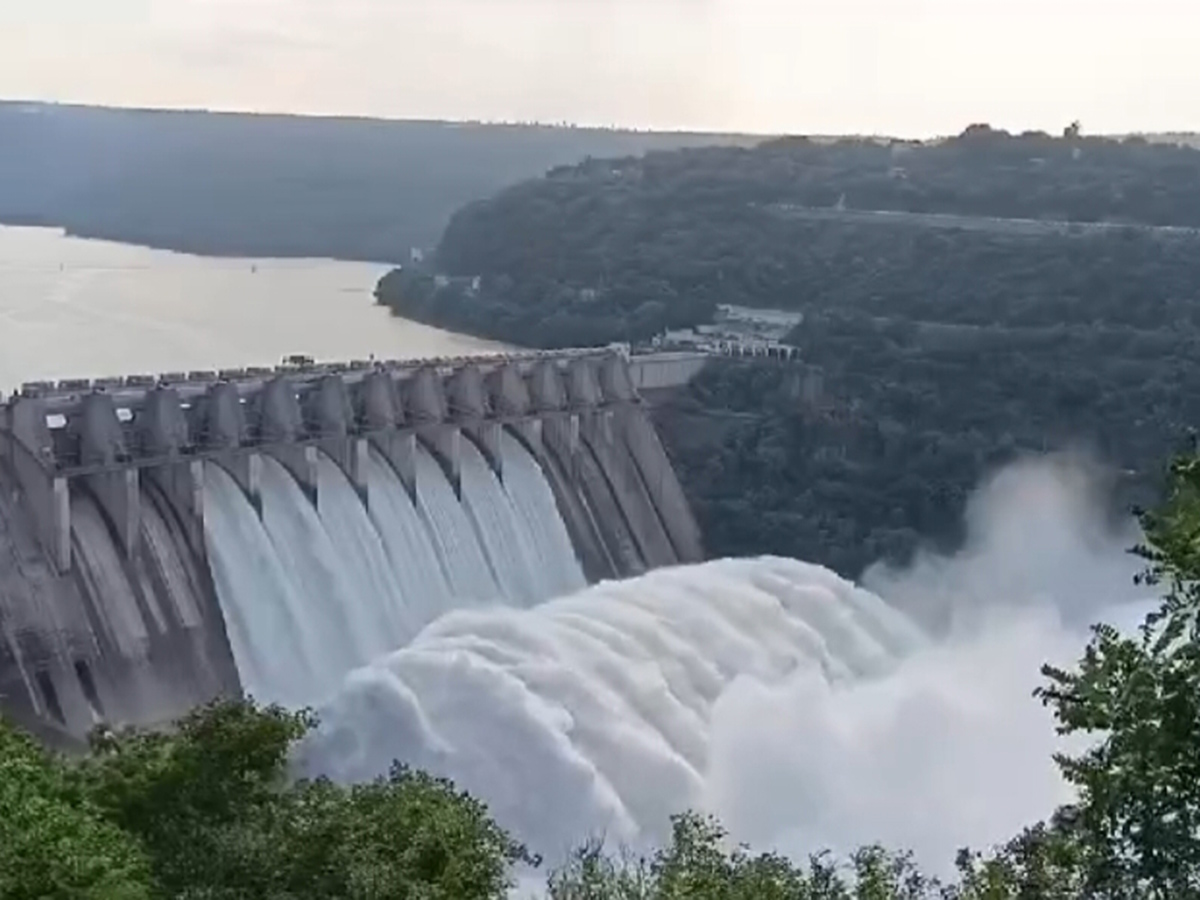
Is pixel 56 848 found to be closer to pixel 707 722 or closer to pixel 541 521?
pixel 707 722

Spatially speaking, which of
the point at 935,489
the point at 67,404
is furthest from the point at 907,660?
the point at 67,404

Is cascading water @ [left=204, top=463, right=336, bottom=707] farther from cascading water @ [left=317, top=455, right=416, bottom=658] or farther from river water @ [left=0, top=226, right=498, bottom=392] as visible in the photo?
river water @ [left=0, top=226, right=498, bottom=392]

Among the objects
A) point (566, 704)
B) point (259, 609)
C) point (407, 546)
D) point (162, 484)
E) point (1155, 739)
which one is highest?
point (407, 546)

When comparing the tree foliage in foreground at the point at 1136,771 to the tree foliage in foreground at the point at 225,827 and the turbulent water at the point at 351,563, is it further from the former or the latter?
→ the turbulent water at the point at 351,563

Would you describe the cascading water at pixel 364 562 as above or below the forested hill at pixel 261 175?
below

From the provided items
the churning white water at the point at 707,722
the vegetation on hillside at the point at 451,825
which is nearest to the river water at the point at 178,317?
the churning white water at the point at 707,722

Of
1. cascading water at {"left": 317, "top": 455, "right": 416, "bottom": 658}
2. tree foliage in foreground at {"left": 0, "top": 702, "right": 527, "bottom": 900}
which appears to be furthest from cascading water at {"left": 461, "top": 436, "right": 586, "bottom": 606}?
tree foliage in foreground at {"left": 0, "top": 702, "right": 527, "bottom": 900}

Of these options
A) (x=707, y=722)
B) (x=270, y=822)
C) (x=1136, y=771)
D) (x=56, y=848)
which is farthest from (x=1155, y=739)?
(x=707, y=722)
